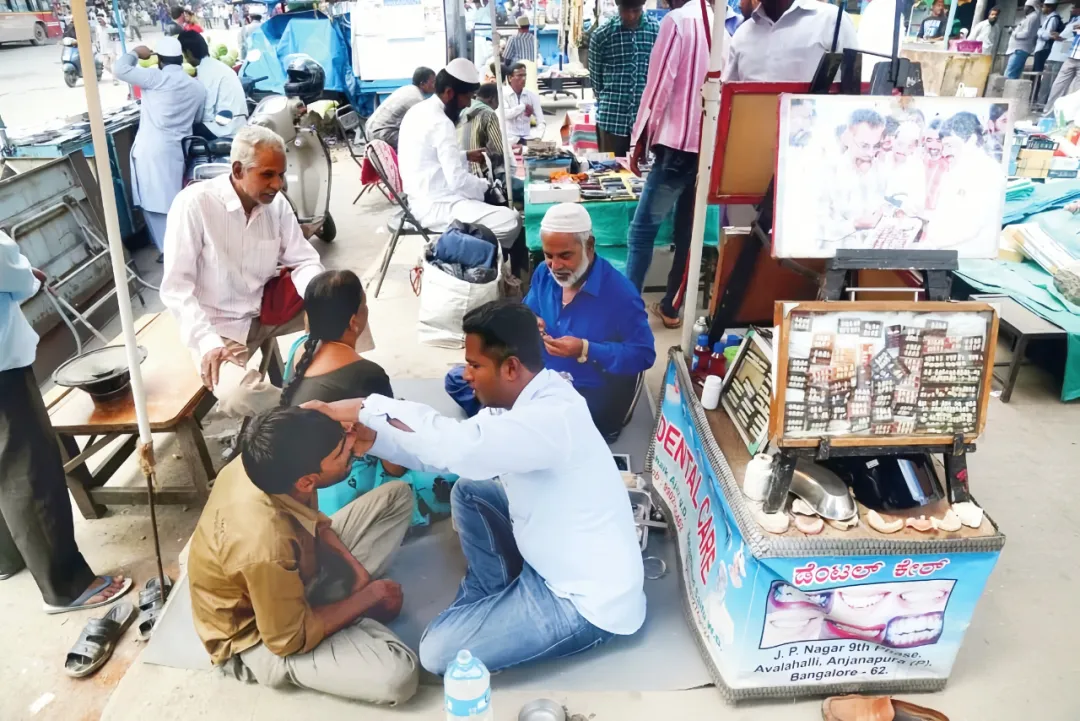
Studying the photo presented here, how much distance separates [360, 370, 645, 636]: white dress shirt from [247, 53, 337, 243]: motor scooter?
4.03 meters

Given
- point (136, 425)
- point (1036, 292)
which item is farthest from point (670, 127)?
point (136, 425)

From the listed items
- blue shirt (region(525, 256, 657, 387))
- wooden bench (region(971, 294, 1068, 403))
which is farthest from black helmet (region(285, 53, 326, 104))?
wooden bench (region(971, 294, 1068, 403))

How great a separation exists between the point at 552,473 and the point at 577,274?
1175mm

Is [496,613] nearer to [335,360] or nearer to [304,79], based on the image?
[335,360]

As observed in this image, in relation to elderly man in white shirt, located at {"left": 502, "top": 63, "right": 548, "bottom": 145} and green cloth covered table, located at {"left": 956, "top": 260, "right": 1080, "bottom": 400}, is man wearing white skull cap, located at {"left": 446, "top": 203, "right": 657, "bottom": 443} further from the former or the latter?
elderly man in white shirt, located at {"left": 502, "top": 63, "right": 548, "bottom": 145}

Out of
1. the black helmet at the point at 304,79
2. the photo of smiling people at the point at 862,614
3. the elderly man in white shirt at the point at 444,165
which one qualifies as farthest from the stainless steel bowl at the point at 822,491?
the black helmet at the point at 304,79

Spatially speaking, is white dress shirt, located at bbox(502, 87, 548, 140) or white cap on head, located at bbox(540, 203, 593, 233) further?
white dress shirt, located at bbox(502, 87, 548, 140)

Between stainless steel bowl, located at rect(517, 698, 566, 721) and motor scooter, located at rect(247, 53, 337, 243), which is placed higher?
motor scooter, located at rect(247, 53, 337, 243)

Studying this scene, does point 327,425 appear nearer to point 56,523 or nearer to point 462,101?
point 56,523

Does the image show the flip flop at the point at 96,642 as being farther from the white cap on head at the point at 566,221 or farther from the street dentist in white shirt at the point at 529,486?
the white cap on head at the point at 566,221

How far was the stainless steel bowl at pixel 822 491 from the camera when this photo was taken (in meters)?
1.94

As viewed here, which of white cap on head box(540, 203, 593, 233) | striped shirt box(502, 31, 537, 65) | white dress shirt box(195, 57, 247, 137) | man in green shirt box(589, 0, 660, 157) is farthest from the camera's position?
striped shirt box(502, 31, 537, 65)

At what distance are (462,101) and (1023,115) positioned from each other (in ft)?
30.4

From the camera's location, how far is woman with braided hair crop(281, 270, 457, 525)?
2.13m
